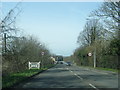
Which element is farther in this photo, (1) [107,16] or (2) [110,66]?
(2) [110,66]

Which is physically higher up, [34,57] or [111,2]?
[111,2]

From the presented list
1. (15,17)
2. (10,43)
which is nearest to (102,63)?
(10,43)

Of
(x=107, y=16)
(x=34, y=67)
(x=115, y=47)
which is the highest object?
(x=107, y=16)

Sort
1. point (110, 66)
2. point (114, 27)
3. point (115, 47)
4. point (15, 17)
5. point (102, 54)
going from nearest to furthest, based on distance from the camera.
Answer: point (15, 17) → point (114, 27) → point (115, 47) → point (110, 66) → point (102, 54)

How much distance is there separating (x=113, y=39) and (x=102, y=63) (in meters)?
16.3

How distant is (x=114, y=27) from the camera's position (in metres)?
37.8

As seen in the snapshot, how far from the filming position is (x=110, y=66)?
48.8m

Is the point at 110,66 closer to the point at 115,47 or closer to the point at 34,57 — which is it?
the point at 115,47

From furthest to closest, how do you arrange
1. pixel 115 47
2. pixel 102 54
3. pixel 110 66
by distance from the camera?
1. pixel 102 54
2. pixel 110 66
3. pixel 115 47

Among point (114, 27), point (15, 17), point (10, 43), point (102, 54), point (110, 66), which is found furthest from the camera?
point (102, 54)

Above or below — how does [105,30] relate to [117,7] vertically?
below

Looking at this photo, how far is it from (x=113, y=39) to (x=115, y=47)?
4.06 m

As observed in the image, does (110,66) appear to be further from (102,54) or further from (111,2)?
(111,2)

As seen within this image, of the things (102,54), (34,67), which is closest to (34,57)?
(34,67)
